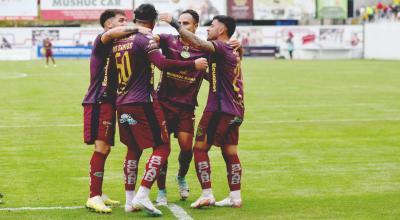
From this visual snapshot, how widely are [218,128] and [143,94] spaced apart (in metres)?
1.11

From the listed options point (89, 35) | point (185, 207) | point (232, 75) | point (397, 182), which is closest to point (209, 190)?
point (185, 207)

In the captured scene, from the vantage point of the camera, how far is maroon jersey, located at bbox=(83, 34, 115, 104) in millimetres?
9625

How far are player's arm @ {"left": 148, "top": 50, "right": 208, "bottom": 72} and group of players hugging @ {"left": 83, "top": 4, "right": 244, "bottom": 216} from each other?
1cm

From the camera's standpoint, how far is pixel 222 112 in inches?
393

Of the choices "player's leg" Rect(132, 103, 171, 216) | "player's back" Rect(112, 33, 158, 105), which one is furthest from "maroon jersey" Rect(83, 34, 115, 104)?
"player's leg" Rect(132, 103, 171, 216)

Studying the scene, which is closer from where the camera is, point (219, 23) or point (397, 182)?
point (219, 23)

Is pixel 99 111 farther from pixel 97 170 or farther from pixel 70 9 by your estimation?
pixel 70 9

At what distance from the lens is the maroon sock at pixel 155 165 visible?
9.35 m

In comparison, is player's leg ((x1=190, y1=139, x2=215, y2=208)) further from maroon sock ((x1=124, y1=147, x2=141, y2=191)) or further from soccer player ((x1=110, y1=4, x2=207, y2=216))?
maroon sock ((x1=124, y1=147, x2=141, y2=191))

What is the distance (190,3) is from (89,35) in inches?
415

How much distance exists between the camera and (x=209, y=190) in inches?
392

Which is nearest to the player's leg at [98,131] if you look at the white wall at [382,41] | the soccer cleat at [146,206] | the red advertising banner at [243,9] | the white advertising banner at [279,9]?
the soccer cleat at [146,206]

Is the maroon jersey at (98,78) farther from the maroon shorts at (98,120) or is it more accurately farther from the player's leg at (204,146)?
the player's leg at (204,146)

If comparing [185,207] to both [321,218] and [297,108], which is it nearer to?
[321,218]
